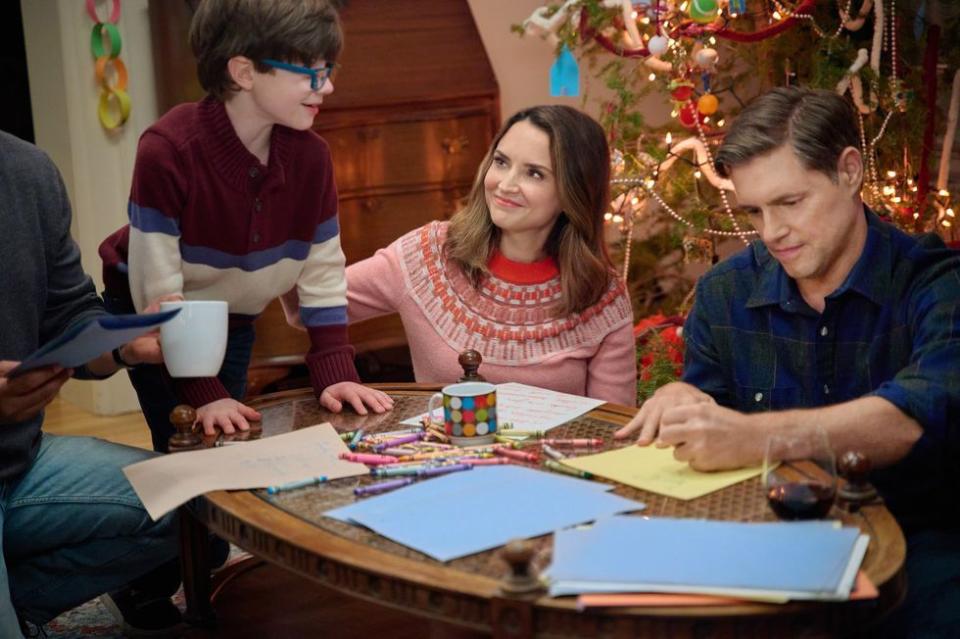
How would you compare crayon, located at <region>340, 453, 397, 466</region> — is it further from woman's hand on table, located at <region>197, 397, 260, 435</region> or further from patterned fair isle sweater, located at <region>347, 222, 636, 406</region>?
patterned fair isle sweater, located at <region>347, 222, 636, 406</region>

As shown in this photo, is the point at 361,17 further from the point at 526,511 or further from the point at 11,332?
the point at 526,511

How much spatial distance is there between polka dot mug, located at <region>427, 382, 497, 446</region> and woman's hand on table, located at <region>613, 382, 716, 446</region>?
0.21 meters

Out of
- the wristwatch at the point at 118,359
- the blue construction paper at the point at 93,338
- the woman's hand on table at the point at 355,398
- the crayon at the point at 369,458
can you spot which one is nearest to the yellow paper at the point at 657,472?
the crayon at the point at 369,458

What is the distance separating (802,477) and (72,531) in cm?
130

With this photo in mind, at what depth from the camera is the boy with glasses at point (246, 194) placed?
227 cm

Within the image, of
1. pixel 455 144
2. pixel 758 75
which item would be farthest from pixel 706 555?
pixel 455 144

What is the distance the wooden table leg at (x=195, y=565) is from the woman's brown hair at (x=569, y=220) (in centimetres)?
85

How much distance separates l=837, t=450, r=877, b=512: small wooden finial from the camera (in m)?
1.59

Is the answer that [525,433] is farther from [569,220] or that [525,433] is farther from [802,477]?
[569,220]

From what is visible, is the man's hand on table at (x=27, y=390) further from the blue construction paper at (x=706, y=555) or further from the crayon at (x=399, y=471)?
the blue construction paper at (x=706, y=555)

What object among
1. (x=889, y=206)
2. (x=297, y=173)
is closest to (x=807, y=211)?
(x=297, y=173)

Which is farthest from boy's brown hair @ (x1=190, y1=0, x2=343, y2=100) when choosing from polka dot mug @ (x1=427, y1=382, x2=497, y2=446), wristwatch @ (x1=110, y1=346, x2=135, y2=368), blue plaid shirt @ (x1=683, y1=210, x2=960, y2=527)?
blue plaid shirt @ (x1=683, y1=210, x2=960, y2=527)

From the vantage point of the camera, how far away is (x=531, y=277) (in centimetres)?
277

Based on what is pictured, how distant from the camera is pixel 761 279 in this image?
2189 millimetres
